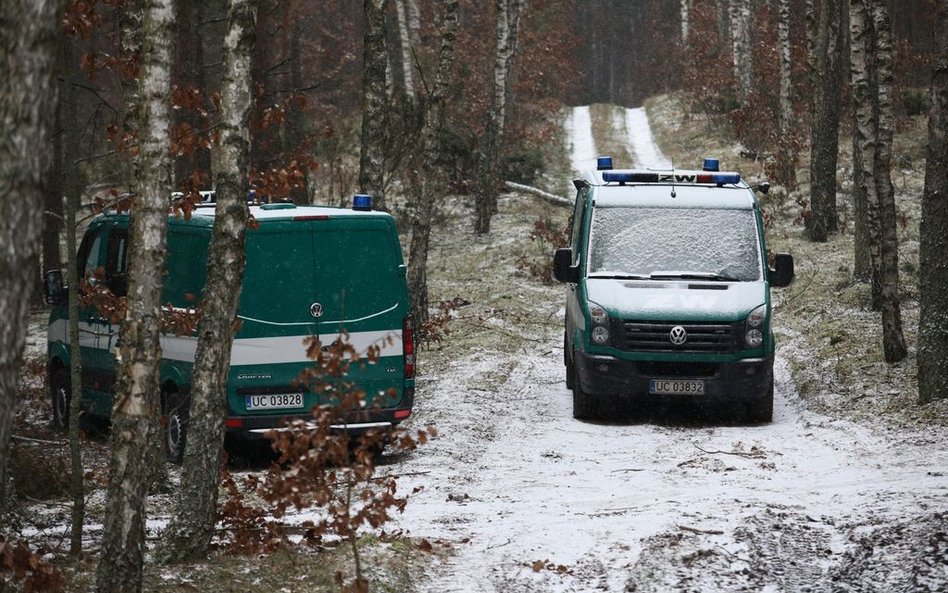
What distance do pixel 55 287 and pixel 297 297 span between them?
2.85 m

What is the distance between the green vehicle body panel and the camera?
1061cm

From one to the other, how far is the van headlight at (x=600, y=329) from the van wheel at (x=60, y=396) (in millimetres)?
5522

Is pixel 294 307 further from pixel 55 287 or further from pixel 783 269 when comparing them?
pixel 783 269

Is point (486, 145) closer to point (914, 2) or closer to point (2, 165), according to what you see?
point (914, 2)

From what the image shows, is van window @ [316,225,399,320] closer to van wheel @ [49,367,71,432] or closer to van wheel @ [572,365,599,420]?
van wheel @ [572,365,599,420]

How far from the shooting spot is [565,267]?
43.9 ft

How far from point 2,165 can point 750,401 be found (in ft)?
32.1

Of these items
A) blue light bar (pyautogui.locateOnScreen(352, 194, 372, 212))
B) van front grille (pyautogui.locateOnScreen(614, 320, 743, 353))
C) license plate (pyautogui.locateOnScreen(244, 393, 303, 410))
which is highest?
blue light bar (pyautogui.locateOnScreen(352, 194, 372, 212))

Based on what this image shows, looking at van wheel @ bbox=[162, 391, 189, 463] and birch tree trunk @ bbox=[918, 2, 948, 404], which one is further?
birch tree trunk @ bbox=[918, 2, 948, 404]

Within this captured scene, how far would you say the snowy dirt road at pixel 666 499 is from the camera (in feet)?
24.3

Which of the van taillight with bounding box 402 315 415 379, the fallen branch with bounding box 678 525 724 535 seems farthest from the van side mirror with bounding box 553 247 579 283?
the fallen branch with bounding box 678 525 724 535

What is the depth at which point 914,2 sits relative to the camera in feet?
122

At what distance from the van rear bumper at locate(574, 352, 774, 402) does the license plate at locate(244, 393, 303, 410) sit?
3.30m

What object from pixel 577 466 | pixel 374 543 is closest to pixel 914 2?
pixel 577 466
